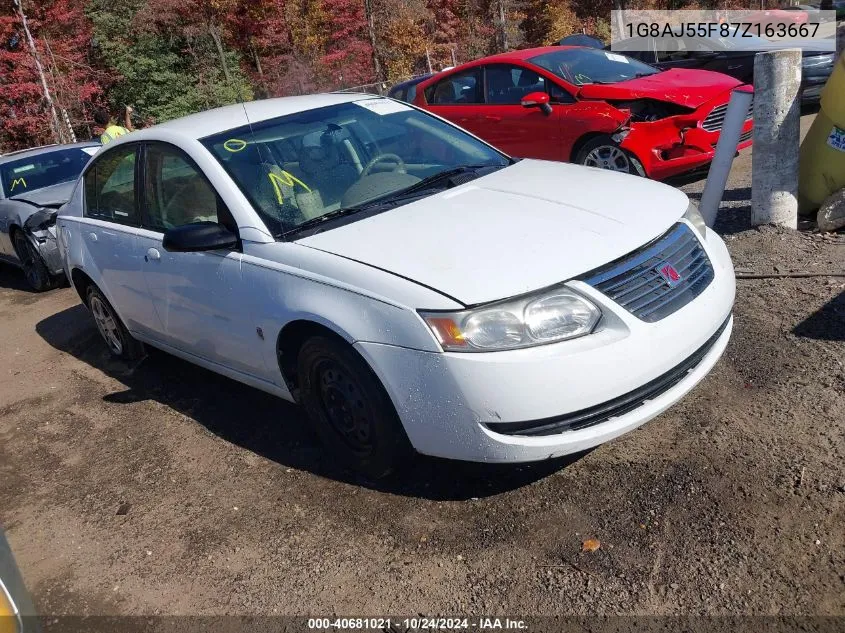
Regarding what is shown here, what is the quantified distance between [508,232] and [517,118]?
16.8 ft

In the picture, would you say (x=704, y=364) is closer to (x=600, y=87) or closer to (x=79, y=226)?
(x=79, y=226)

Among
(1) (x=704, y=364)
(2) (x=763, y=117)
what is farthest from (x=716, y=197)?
(1) (x=704, y=364)

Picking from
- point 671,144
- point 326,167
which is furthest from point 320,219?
point 671,144

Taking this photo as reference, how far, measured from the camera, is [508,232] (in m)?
3.29

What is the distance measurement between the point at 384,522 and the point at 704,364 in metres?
1.54

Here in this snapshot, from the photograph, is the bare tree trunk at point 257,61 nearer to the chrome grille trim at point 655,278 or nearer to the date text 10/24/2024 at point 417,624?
the chrome grille trim at point 655,278

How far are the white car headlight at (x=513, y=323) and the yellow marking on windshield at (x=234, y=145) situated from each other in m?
1.67

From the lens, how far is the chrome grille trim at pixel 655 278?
9.91ft

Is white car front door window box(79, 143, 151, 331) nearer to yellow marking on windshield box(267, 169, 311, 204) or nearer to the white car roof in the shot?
the white car roof

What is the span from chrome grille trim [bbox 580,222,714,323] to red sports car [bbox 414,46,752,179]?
396 cm

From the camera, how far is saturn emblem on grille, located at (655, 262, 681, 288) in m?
3.18

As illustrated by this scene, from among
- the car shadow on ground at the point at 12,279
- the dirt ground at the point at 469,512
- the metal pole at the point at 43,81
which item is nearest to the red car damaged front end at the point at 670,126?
the dirt ground at the point at 469,512

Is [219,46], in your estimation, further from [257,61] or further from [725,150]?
[725,150]

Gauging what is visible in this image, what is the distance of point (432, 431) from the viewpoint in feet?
10.1
